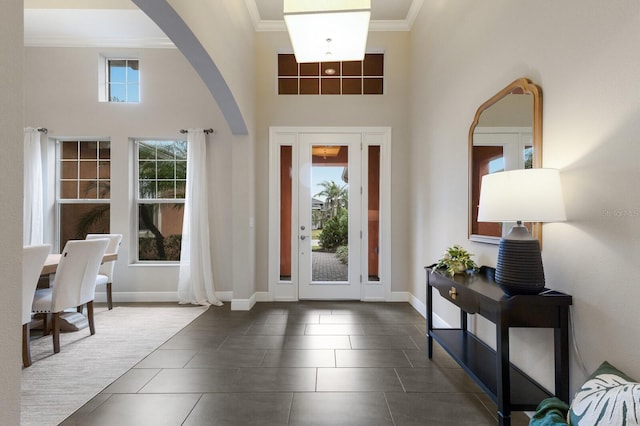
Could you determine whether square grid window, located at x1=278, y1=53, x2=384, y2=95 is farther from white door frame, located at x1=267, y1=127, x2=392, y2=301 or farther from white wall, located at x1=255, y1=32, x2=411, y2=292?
white door frame, located at x1=267, y1=127, x2=392, y2=301

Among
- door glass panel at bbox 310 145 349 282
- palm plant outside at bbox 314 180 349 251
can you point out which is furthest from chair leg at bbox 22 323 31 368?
palm plant outside at bbox 314 180 349 251

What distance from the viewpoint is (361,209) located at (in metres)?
4.86

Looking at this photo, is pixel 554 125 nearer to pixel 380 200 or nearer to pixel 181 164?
pixel 380 200

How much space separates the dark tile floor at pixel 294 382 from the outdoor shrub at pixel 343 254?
4.20 ft

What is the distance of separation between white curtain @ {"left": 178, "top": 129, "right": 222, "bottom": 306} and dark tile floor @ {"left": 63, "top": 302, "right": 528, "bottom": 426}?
103cm

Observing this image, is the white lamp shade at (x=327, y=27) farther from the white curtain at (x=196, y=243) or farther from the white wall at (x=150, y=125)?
the white curtain at (x=196, y=243)

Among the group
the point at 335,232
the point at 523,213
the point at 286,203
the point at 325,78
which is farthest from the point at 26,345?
the point at 325,78

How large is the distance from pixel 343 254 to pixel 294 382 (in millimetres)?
2573

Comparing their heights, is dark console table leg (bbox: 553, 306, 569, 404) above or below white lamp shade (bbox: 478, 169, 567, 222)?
below

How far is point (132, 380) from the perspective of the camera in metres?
2.51

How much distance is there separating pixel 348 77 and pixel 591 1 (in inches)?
141

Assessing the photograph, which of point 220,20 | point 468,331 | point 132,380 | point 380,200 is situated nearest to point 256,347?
point 132,380

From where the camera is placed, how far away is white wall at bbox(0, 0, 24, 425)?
0.93 m

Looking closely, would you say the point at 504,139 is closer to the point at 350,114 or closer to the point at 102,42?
the point at 350,114
